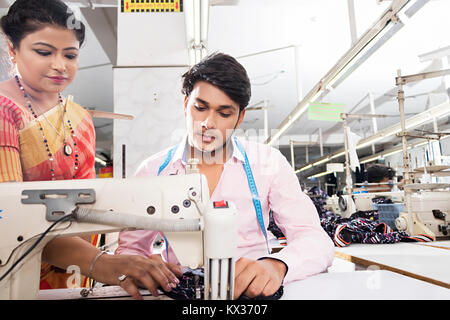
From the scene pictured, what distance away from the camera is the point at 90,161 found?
0.88 metres

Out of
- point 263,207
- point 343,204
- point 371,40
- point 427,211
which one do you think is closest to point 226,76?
point 263,207

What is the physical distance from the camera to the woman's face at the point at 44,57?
2.53ft

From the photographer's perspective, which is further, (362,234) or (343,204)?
(343,204)

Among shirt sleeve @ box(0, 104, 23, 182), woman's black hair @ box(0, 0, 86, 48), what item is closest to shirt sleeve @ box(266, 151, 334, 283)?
shirt sleeve @ box(0, 104, 23, 182)

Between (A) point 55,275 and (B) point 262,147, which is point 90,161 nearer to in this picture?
(A) point 55,275

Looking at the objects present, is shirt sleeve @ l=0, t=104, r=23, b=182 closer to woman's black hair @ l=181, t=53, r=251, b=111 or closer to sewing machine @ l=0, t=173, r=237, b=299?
sewing machine @ l=0, t=173, r=237, b=299

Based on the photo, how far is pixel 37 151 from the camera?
2.50 feet

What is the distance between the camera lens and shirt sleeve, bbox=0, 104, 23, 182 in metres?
0.71

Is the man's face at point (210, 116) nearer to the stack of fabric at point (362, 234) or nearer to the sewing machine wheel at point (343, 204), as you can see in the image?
the stack of fabric at point (362, 234)

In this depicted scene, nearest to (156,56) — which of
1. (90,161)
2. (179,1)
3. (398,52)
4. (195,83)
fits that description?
(179,1)

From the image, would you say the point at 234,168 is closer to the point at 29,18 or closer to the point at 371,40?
the point at 29,18

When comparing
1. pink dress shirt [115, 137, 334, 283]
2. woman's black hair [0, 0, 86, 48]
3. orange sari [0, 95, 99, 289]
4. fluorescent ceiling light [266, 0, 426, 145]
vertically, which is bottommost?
pink dress shirt [115, 137, 334, 283]

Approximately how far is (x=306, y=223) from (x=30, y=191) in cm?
63

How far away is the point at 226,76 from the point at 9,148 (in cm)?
59
